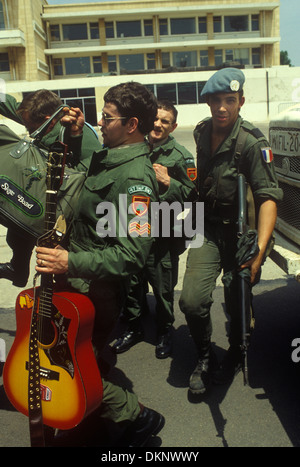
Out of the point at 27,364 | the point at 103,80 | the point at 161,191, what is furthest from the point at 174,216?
the point at 103,80

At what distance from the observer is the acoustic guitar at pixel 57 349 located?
2.31 m

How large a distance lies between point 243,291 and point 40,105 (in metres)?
1.84

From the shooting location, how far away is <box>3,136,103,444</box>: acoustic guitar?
2.31 metres

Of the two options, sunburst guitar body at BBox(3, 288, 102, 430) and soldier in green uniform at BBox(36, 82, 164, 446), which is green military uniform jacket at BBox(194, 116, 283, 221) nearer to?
soldier in green uniform at BBox(36, 82, 164, 446)

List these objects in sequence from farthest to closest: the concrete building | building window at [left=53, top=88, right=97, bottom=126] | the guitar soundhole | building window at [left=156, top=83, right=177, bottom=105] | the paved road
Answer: the concrete building, building window at [left=156, top=83, right=177, bottom=105], building window at [left=53, top=88, right=97, bottom=126], the paved road, the guitar soundhole

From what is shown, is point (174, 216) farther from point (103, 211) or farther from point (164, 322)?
point (103, 211)

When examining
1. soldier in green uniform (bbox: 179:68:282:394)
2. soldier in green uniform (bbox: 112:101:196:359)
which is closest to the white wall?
soldier in green uniform (bbox: 112:101:196:359)

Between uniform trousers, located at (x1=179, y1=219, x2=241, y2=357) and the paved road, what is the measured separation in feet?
1.14

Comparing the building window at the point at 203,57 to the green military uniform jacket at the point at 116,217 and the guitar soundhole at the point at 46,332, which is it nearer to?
the green military uniform jacket at the point at 116,217

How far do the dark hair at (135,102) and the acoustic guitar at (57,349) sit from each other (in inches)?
18.0

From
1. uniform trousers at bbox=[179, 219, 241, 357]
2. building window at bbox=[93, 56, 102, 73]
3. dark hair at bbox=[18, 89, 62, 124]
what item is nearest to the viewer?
uniform trousers at bbox=[179, 219, 241, 357]

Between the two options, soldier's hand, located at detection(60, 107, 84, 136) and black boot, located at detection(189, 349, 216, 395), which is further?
black boot, located at detection(189, 349, 216, 395)
